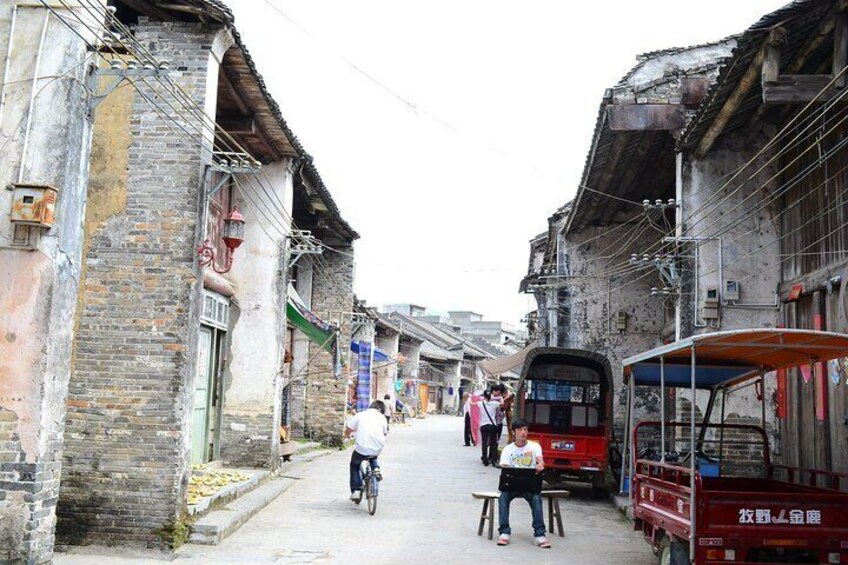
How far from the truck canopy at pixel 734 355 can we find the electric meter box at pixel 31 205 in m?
5.28

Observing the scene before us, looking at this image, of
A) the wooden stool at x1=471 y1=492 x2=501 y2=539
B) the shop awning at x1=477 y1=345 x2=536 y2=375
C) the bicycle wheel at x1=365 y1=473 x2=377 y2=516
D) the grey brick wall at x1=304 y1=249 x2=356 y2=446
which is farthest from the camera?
the shop awning at x1=477 y1=345 x2=536 y2=375

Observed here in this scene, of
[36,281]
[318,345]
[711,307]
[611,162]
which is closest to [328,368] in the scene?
[318,345]

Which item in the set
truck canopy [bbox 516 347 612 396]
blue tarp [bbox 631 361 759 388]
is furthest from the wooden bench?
truck canopy [bbox 516 347 612 396]

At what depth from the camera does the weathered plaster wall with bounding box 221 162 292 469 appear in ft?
45.2

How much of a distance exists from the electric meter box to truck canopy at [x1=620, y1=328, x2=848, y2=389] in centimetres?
528

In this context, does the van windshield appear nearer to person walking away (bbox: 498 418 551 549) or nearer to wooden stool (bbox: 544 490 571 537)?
wooden stool (bbox: 544 490 571 537)

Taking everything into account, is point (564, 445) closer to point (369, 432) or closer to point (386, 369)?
point (369, 432)

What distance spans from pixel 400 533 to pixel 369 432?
6.63 ft

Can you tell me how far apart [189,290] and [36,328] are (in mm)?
2386

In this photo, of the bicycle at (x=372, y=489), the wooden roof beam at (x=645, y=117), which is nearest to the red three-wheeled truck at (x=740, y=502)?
the bicycle at (x=372, y=489)

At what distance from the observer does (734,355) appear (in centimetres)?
835

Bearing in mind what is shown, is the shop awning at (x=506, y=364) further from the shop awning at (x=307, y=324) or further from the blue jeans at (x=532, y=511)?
the blue jeans at (x=532, y=511)

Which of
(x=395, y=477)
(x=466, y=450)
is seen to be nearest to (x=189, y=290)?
(x=395, y=477)

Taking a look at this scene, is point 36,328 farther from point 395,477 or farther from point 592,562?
point 395,477
